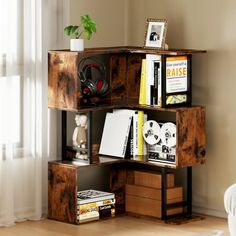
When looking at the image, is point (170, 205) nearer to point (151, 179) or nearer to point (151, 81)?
point (151, 179)

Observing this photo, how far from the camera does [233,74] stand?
216 inches

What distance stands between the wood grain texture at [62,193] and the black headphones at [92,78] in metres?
0.55

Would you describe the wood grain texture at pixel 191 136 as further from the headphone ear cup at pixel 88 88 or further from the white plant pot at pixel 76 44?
the white plant pot at pixel 76 44

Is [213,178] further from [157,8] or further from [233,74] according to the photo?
[157,8]

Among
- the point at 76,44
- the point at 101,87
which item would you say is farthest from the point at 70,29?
the point at 101,87

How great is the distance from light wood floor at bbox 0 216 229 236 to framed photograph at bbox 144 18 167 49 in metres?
1.23

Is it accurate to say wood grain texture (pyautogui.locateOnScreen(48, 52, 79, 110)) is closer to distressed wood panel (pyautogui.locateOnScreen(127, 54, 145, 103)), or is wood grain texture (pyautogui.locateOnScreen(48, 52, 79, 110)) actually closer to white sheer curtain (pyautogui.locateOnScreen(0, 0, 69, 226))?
white sheer curtain (pyautogui.locateOnScreen(0, 0, 69, 226))

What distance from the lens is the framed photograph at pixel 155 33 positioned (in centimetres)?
557

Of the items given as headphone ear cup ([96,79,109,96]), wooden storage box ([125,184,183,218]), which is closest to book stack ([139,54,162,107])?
headphone ear cup ([96,79,109,96])

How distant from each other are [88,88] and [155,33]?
624 mm

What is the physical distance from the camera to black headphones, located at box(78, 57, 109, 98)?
5.52 meters

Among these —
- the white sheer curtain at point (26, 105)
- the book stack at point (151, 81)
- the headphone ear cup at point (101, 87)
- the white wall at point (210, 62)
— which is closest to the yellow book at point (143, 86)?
the book stack at point (151, 81)

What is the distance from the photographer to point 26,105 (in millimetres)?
5445

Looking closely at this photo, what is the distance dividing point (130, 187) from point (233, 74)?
3.63 feet
